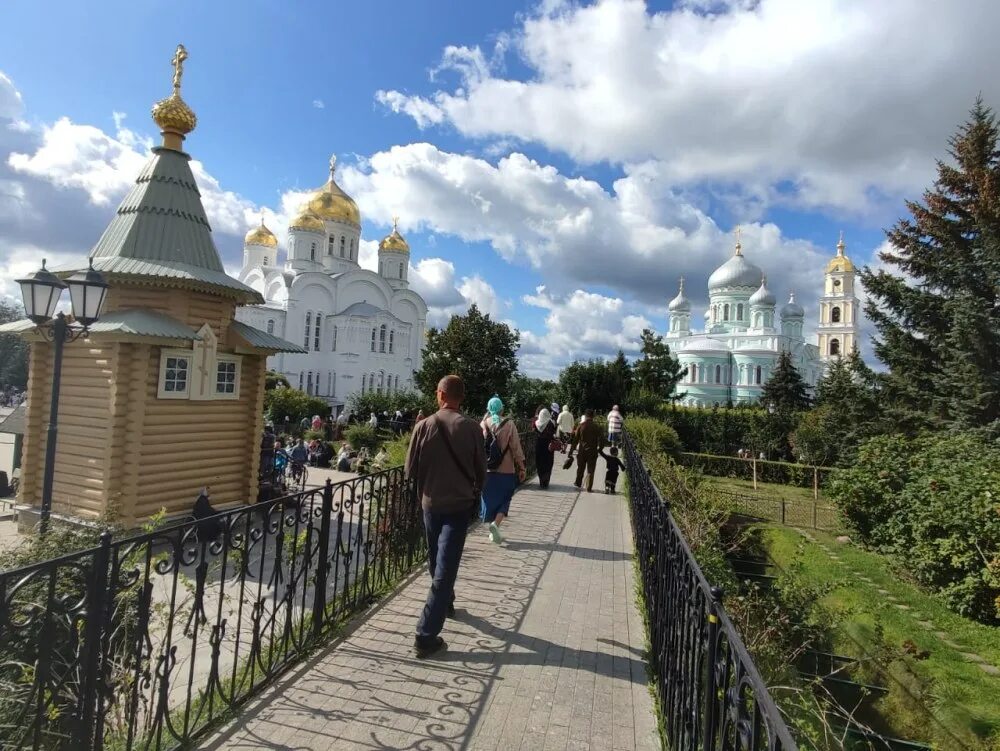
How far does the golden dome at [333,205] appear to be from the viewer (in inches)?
1724

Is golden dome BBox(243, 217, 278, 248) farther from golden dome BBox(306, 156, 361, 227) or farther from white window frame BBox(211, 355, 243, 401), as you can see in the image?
white window frame BBox(211, 355, 243, 401)

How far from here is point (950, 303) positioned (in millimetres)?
16047

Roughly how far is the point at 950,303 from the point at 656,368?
75.4 feet

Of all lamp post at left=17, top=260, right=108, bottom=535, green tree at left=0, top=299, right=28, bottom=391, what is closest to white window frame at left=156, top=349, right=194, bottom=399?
lamp post at left=17, top=260, right=108, bottom=535

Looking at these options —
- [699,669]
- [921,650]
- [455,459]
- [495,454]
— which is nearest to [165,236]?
[495,454]

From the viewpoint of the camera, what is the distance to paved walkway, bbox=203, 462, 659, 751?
3.02 m

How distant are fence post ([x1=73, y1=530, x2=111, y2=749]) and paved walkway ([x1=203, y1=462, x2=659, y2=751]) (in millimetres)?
673

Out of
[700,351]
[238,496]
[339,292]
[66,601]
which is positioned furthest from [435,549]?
[700,351]

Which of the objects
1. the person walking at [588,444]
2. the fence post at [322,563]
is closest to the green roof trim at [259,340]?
the person walking at [588,444]

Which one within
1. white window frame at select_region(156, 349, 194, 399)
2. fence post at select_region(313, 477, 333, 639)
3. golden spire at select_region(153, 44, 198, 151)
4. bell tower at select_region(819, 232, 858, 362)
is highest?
bell tower at select_region(819, 232, 858, 362)

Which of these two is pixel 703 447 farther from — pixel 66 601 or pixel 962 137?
pixel 66 601

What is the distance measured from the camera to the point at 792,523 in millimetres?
15023

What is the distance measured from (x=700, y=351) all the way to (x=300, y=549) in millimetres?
54344

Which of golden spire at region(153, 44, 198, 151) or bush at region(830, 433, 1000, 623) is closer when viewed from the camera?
bush at region(830, 433, 1000, 623)
